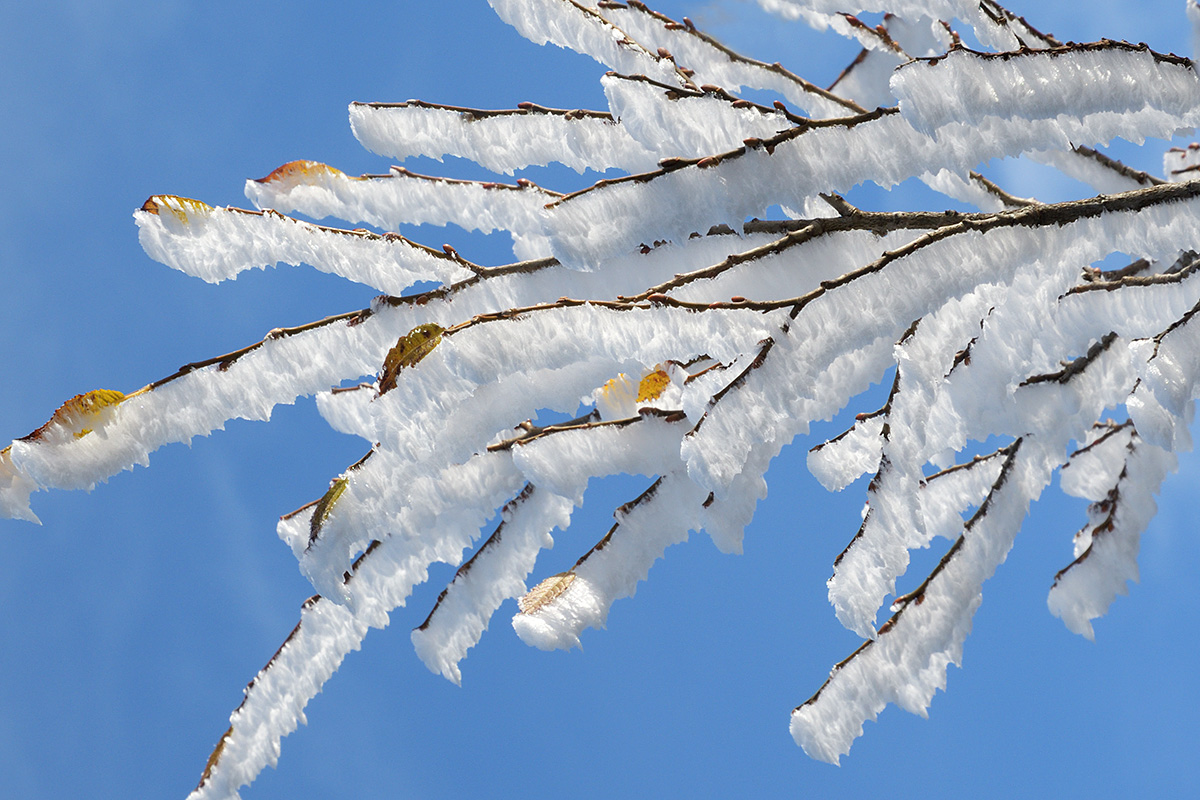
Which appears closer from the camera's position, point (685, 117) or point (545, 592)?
point (685, 117)

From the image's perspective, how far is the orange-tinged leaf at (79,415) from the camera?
1035mm

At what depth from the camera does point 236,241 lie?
3.72 feet

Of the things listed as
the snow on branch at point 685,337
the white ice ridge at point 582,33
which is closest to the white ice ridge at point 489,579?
the snow on branch at point 685,337

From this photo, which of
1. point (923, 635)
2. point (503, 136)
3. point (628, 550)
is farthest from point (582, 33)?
point (923, 635)

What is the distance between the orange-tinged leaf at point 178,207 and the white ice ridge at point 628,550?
0.61m

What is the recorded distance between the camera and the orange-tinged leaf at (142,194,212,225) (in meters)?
1.12

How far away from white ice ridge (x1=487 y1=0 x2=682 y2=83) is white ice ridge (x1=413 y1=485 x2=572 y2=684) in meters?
0.55

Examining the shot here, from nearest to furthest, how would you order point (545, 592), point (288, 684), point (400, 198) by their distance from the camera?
point (545, 592), point (400, 198), point (288, 684)

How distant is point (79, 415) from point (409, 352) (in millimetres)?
423

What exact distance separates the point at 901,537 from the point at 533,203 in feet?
1.94

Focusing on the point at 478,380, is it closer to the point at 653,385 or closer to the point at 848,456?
the point at 653,385

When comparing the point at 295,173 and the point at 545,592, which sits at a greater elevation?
the point at 295,173

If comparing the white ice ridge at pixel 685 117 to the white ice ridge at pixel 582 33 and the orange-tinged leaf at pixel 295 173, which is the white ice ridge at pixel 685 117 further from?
the orange-tinged leaf at pixel 295 173

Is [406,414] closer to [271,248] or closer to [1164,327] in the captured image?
[271,248]
